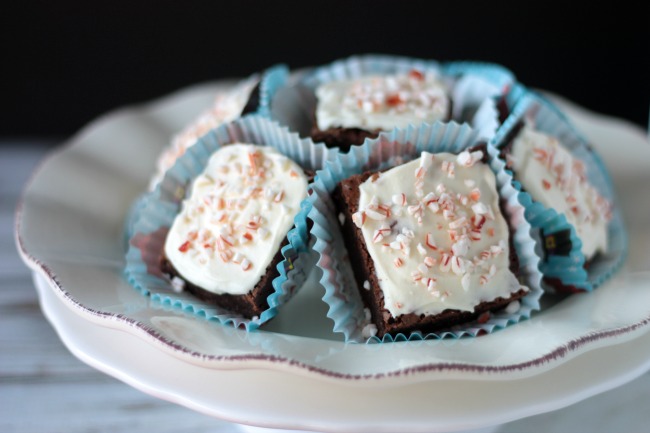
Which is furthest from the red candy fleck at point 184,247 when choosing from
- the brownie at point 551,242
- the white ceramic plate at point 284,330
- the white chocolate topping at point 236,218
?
the brownie at point 551,242

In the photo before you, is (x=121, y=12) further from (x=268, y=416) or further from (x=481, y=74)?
Answer: (x=268, y=416)

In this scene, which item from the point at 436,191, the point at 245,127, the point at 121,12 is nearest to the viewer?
the point at 436,191

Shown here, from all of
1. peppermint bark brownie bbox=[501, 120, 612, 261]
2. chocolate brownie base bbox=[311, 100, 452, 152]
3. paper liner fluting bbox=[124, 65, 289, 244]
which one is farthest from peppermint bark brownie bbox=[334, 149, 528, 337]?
paper liner fluting bbox=[124, 65, 289, 244]

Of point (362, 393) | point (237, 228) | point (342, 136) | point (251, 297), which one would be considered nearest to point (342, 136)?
point (342, 136)

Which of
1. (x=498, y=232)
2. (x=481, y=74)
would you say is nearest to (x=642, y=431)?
(x=498, y=232)

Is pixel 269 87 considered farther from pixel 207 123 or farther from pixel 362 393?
pixel 362 393

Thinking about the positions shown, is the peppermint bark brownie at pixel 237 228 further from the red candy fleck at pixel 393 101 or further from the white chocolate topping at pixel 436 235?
the red candy fleck at pixel 393 101
